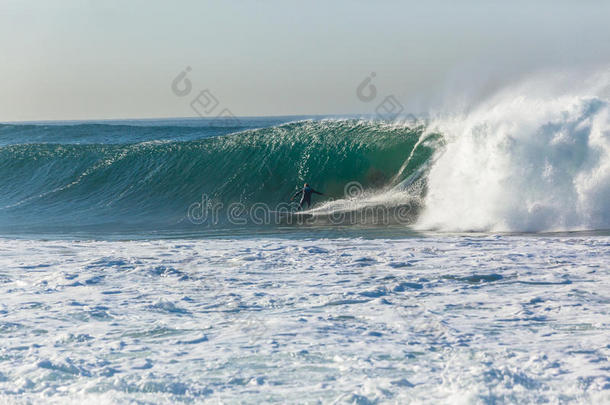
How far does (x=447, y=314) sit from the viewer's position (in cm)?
590

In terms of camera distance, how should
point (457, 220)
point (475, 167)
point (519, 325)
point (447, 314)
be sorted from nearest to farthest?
point (519, 325), point (447, 314), point (457, 220), point (475, 167)

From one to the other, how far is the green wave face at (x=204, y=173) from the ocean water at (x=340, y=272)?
94mm

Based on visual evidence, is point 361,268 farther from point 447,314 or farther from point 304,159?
point 304,159

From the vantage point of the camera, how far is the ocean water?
4.44m

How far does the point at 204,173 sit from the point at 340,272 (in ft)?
40.1

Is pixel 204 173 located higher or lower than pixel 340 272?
higher

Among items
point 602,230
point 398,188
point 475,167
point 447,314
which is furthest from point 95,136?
point 447,314

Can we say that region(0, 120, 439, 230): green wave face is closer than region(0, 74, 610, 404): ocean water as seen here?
No

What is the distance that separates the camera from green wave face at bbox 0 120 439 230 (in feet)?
56.0

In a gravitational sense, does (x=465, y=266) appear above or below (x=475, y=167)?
below

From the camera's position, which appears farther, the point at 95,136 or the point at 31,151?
the point at 95,136

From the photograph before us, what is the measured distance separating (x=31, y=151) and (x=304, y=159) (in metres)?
12.2

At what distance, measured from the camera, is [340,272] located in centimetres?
791

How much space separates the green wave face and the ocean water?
0.31ft
